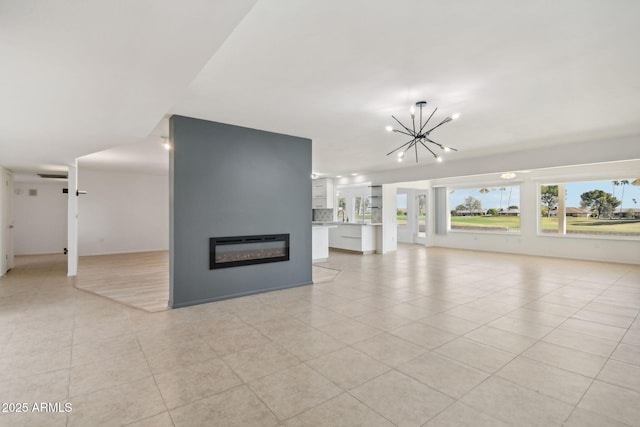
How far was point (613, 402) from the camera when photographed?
2.17 meters

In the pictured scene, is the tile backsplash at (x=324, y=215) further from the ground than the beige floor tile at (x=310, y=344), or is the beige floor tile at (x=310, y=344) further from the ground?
the tile backsplash at (x=324, y=215)

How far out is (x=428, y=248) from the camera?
36.9 feet

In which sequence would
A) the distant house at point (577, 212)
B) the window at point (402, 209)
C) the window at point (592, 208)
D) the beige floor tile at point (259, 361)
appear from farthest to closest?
the window at point (402, 209)
the distant house at point (577, 212)
the window at point (592, 208)
the beige floor tile at point (259, 361)

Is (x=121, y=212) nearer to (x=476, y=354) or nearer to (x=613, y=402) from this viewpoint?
(x=476, y=354)

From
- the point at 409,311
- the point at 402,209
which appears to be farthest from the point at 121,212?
the point at 402,209

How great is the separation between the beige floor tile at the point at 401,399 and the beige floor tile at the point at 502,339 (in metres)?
1.22

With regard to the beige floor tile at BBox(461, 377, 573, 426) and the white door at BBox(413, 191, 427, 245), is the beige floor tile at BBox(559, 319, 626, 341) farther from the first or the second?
the white door at BBox(413, 191, 427, 245)

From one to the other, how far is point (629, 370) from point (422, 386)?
1.88m

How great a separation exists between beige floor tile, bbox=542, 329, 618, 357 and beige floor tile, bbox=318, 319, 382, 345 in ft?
6.01

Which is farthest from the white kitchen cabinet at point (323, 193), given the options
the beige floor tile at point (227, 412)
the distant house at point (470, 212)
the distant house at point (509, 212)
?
the beige floor tile at point (227, 412)

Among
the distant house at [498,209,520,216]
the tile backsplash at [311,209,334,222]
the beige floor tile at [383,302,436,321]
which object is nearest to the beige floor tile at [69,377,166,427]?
the beige floor tile at [383,302,436,321]

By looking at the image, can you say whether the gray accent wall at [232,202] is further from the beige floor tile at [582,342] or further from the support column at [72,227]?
the support column at [72,227]

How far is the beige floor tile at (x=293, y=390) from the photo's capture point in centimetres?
209

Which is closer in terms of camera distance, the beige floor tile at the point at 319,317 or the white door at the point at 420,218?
the beige floor tile at the point at 319,317
